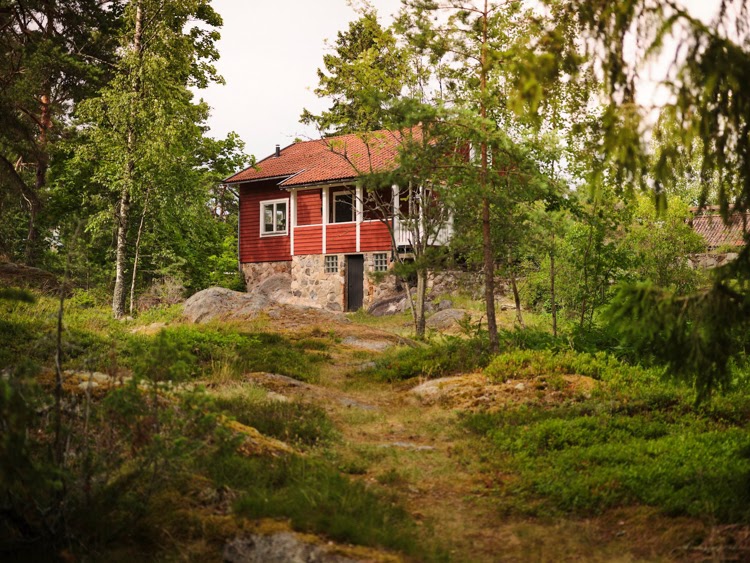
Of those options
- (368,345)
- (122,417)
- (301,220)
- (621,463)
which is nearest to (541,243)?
(368,345)

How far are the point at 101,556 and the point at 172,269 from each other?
20.3 m

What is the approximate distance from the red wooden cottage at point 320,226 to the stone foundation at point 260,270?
46mm

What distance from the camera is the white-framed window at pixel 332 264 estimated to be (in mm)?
31422

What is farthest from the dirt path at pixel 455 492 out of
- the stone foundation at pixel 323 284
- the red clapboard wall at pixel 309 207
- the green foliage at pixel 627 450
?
the red clapboard wall at pixel 309 207

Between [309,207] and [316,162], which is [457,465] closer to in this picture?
[309,207]

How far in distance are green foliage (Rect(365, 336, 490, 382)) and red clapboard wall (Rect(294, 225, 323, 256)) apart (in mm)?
17535

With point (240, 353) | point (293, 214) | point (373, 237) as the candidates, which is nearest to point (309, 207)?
point (293, 214)

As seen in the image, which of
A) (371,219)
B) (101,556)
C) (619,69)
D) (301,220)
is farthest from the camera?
(301,220)

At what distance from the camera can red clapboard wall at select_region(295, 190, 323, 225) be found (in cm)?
3234

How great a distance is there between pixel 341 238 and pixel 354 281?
191 cm

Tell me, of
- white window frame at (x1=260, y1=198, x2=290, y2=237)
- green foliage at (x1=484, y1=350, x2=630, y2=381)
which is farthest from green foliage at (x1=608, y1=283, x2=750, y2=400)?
white window frame at (x1=260, y1=198, x2=290, y2=237)

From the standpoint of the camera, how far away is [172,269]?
24.9m

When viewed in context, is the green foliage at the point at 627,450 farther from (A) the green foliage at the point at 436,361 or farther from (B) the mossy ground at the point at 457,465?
(A) the green foliage at the point at 436,361

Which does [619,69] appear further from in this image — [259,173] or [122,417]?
[259,173]
